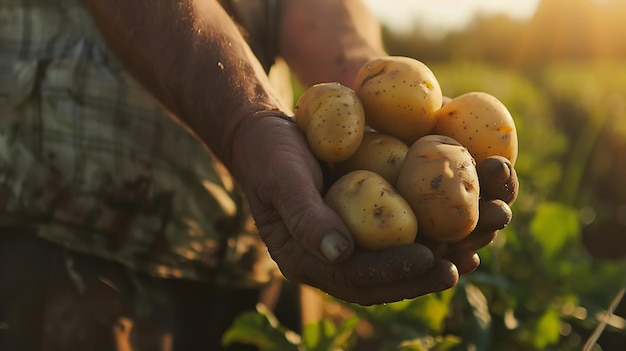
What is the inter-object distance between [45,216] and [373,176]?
0.73 meters

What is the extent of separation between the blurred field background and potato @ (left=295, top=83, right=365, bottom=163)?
2.25 feet

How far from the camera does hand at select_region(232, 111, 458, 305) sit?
1.22m

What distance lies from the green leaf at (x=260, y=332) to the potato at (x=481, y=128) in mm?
724

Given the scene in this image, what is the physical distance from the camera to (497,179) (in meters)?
1.38

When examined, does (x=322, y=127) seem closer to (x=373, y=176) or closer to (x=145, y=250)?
(x=373, y=176)

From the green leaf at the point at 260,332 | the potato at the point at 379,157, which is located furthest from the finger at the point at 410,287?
the green leaf at the point at 260,332

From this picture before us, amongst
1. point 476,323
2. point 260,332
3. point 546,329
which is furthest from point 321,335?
point 546,329

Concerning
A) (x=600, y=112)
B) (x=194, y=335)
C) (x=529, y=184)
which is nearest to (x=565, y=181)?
(x=529, y=184)

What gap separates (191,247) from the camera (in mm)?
1831

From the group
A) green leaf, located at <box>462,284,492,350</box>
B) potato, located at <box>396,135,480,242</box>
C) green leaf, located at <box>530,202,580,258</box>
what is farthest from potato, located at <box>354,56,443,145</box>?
green leaf, located at <box>530,202,580,258</box>

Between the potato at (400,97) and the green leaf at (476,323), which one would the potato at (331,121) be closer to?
the potato at (400,97)

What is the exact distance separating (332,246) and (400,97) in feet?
1.34

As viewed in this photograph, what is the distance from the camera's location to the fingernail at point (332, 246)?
3.93 ft

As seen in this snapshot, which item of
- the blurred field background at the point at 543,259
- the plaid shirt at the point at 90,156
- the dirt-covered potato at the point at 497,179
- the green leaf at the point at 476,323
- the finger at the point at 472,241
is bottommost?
the blurred field background at the point at 543,259
